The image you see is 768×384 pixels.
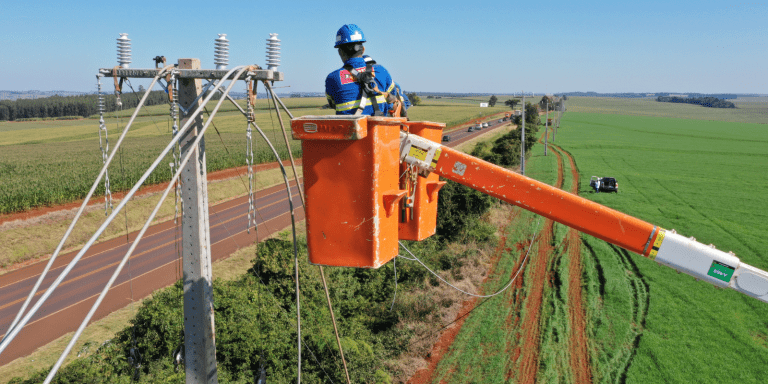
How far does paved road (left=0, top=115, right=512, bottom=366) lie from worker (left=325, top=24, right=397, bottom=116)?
30.0ft

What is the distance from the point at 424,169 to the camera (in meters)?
5.04

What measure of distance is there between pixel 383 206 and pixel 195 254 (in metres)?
2.40

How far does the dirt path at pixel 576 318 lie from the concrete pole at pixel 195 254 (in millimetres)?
12765

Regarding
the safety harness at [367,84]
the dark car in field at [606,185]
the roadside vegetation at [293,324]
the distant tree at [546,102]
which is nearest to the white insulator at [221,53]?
the safety harness at [367,84]

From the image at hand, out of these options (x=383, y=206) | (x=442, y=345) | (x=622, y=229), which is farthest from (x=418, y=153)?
(x=442, y=345)

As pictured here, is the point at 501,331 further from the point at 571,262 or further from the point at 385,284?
the point at 571,262

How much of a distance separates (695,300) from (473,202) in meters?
11.4

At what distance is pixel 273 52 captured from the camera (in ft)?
17.0

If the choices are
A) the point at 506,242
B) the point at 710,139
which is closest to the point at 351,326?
the point at 506,242

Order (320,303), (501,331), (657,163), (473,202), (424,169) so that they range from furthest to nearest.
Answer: (657,163) → (473,202) → (501,331) → (320,303) → (424,169)

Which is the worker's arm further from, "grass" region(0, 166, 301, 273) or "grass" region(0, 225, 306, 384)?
"grass" region(0, 166, 301, 273)

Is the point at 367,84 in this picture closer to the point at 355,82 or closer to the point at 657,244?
the point at 355,82

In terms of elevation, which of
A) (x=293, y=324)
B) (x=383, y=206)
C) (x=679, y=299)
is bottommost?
(x=679, y=299)

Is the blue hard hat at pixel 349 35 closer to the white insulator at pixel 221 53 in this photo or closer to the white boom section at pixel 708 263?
the white insulator at pixel 221 53
